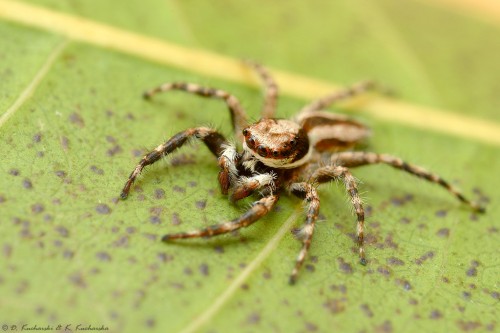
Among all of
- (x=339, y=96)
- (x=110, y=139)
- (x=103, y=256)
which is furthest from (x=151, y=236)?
(x=339, y=96)

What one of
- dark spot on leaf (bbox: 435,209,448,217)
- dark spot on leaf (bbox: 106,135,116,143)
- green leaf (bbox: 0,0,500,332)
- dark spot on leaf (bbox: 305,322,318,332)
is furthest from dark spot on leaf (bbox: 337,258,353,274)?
dark spot on leaf (bbox: 106,135,116,143)

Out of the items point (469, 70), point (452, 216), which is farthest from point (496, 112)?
point (452, 216)

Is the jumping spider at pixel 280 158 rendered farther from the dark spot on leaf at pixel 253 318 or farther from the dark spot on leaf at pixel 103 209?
the dark spot on leaf at pixel 253 318

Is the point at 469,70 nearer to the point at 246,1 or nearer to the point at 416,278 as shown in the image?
the point at 246,1

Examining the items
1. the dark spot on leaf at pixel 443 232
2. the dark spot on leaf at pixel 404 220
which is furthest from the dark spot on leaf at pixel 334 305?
the dark spot on leaf at pixel 443 232

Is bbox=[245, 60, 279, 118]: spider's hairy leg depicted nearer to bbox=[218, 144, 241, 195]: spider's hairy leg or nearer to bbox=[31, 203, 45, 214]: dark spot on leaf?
bbox=[218, 144, 241, 195]: spider's hairy leg

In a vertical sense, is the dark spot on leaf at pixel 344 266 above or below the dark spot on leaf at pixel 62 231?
below
